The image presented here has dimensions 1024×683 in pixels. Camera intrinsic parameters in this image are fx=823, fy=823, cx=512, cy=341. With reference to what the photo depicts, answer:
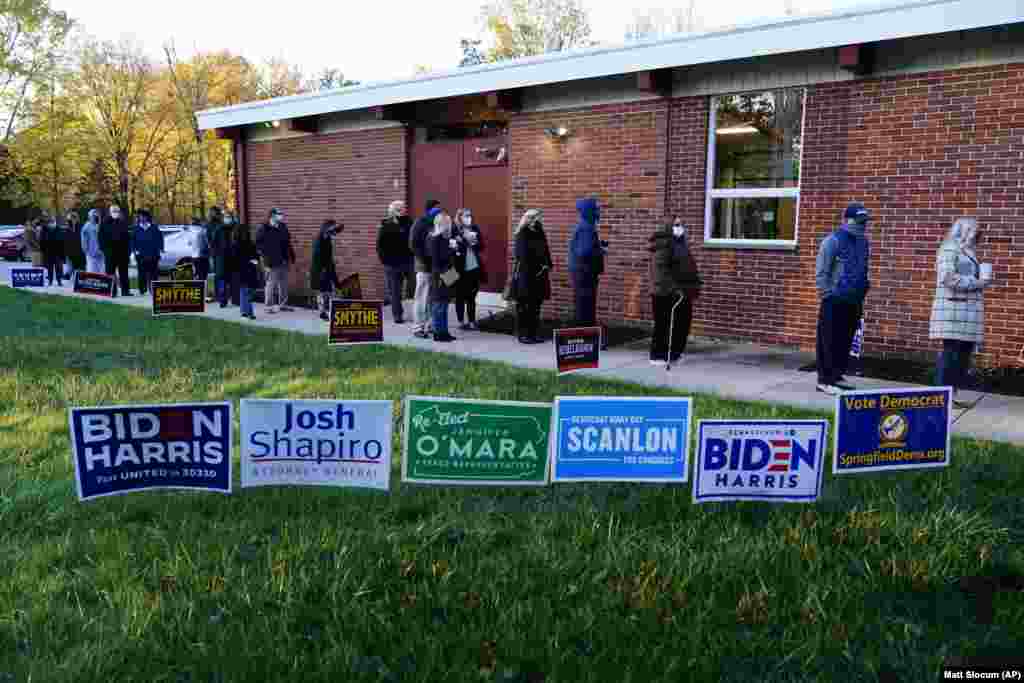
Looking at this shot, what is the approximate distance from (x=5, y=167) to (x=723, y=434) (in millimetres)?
46397

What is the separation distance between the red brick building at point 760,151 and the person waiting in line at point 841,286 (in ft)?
7.19

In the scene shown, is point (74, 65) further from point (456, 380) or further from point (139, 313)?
point (456, 380)

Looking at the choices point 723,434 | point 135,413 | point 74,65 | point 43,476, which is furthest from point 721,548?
point 74,65

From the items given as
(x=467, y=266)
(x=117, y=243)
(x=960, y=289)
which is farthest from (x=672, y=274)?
(x=117, y=243)

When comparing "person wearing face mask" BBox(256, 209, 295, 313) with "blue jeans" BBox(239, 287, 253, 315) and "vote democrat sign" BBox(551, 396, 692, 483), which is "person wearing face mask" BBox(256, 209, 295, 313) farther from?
"vote democrat sign" BBox(551, 396, 692, 483)

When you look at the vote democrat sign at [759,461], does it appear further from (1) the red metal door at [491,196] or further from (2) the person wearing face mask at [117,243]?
(2) the person wearing face mask at [117,243]

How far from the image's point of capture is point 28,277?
14992mm

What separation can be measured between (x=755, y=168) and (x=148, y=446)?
8652 millimetres

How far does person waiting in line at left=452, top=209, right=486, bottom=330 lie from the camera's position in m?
11.5

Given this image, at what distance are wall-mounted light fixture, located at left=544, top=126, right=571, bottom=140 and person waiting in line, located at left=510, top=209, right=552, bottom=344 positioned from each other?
8.25ft

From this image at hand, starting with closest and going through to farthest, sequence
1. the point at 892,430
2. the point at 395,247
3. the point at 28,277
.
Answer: the point at 892,430 < the point at 395,247 < the point at 28,277

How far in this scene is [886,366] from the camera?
9.11 m

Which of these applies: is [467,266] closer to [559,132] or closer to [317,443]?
[559,132]

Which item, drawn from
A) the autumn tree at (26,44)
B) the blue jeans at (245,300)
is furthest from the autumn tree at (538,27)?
the blue jeans at (245,300)
